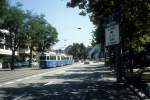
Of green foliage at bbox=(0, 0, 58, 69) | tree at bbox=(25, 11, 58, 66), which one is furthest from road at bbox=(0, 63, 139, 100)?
tree at bbox=(25, 11, 58, 66)

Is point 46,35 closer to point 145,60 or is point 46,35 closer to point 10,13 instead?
point 10,13

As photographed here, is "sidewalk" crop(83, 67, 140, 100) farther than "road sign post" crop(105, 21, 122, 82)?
No

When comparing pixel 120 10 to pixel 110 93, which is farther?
pixel 120 10

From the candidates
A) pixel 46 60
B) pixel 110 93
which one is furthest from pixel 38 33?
pixel 110 93

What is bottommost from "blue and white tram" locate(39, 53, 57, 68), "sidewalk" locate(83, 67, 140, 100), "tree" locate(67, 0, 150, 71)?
"sidewalk" locate(83, 67, 140, 100)

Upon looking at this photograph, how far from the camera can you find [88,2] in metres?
28.0

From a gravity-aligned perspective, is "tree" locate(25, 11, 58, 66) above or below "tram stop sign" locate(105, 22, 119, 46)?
above

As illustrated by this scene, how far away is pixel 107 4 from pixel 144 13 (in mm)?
2956

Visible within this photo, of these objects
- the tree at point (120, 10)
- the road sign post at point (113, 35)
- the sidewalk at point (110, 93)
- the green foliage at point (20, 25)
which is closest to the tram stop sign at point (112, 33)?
the road sign post at point (113, 35)

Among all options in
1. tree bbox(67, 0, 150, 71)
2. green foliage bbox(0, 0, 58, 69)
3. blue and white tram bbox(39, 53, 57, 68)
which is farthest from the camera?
green foliage bbox(0, 0, 58, 69)

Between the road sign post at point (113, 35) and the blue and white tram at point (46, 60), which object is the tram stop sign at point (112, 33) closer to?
the road sign post at point (113, 35)

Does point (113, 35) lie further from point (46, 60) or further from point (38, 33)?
point (38, 33)

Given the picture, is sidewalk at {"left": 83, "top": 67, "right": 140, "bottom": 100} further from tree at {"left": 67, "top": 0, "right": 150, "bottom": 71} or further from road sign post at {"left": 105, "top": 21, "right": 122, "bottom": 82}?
tree at {"left": 67, "top": 0, "right": 150, "bottom": 71}

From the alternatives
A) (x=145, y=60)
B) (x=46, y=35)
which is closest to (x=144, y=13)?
(x=145, y=60)
